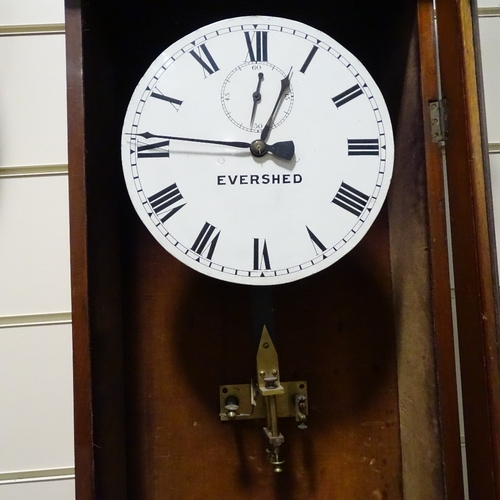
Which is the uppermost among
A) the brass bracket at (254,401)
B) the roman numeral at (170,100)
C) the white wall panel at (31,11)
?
the white wall panel at (31,11)

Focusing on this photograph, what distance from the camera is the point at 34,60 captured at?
2.88 ft

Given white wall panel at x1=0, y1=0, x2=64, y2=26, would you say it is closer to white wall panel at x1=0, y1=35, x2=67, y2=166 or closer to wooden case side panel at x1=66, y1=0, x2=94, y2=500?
white wall panel at x1=0, y1=35, x2=67, y2=166

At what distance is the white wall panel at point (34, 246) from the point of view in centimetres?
86

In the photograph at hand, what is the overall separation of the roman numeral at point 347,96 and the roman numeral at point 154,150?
Result: 9.5 inches

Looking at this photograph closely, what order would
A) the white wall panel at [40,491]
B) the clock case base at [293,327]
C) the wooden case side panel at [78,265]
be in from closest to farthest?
the wooden case side panel at [78,265] → the clock case base at [293,327] → the white wall panel at [40,491]

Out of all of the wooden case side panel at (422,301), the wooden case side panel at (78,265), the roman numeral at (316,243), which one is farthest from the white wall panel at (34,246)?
the wooden case side panel at (422,301)

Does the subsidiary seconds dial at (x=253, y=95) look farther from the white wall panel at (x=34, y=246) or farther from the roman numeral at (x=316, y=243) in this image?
the white wall panel at (x=34, y=246)

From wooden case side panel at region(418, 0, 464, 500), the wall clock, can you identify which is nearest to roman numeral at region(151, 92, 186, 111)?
the wall clock

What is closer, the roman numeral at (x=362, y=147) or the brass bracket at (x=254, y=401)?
the roman numeral at (x=362, y=147)

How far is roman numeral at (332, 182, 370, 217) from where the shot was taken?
2.19ft

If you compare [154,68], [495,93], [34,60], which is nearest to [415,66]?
[495,93]

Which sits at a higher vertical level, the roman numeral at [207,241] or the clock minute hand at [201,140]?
the clock minute hand at [201,140]

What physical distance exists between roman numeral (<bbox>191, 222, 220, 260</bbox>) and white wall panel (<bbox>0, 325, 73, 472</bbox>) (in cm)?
37

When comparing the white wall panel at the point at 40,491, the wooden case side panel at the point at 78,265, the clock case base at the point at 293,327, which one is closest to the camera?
the wooden case side panel at the point at 78,265
